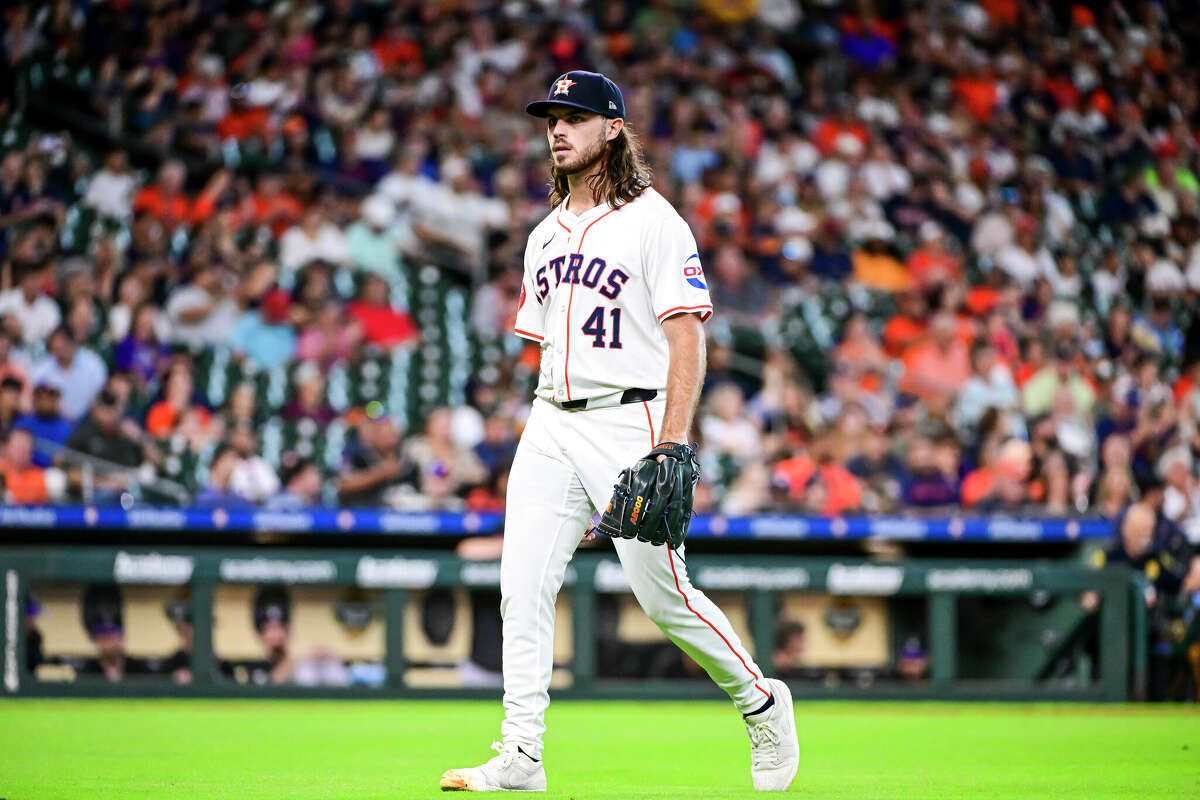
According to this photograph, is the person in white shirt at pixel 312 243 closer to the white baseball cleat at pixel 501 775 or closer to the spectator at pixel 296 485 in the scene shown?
the spectator at pixel 296 485

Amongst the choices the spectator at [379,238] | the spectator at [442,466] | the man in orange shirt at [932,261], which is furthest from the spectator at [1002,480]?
the spectator at [379,238]

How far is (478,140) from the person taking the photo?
13.5m

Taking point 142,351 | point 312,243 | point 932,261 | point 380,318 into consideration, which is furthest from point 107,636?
point 932,261

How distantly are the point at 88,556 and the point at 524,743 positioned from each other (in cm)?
534

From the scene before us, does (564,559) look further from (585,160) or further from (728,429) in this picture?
(728,429)

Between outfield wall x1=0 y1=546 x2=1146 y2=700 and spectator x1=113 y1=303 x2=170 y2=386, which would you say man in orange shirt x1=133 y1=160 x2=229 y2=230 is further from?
outfield wall x1=0 y1=546 x2=1146 y2=700

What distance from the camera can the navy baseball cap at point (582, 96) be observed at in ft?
14.3

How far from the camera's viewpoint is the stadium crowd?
10.1 meters

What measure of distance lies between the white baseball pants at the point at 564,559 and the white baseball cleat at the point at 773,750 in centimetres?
18

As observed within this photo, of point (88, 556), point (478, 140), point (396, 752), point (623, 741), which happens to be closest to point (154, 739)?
point (396, 752)

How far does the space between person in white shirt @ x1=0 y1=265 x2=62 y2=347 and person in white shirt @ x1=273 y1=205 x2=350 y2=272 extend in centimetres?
183

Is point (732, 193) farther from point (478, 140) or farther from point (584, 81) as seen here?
point (584, 81)

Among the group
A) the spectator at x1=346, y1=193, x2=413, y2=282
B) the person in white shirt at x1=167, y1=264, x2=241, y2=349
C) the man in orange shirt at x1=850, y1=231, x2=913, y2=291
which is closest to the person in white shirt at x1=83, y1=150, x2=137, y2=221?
the person in white shirt at x1=167, y1=264, x2=241, y2=349

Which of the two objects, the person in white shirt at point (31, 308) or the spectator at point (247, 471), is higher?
the person in white shirt at point (31, 308)
